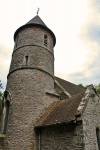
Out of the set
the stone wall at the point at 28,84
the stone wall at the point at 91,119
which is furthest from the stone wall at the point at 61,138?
the stone wall at the point at 28,84

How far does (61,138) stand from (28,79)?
17.6 ft

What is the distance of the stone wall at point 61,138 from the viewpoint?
9830 millimetres

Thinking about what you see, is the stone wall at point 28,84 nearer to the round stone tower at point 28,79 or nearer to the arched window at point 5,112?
the round stone tower at point 28,79

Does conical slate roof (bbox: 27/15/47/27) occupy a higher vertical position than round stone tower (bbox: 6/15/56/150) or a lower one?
higher

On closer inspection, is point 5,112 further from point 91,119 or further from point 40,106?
point 91,119

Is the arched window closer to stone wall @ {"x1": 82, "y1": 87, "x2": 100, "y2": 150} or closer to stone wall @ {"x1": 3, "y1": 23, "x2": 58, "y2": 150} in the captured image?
stone wall @ {"x1": 3, "y1": 23, "x2": 58, "y2": 150}

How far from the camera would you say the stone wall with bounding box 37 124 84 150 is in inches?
387

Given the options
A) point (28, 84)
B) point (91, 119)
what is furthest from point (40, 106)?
point (91, 119)

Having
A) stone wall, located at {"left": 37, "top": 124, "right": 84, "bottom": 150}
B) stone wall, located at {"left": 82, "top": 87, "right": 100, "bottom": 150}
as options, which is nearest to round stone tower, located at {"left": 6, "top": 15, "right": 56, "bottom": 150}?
stone wall, located at {"left": 37, "top": 124, "right": 84, "bottom": 150}

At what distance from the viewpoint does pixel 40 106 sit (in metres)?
13.6

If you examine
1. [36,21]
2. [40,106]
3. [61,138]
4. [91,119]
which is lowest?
[61,138]

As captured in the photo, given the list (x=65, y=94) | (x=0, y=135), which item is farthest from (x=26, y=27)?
(x=0, y=135)

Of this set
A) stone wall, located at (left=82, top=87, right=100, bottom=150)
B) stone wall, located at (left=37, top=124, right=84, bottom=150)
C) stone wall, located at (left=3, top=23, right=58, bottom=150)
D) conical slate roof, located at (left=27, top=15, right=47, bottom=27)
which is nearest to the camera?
stone wall, located at (left=37, top=124, right=84, bottom=150)

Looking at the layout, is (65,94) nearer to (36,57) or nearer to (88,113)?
(36,57)
